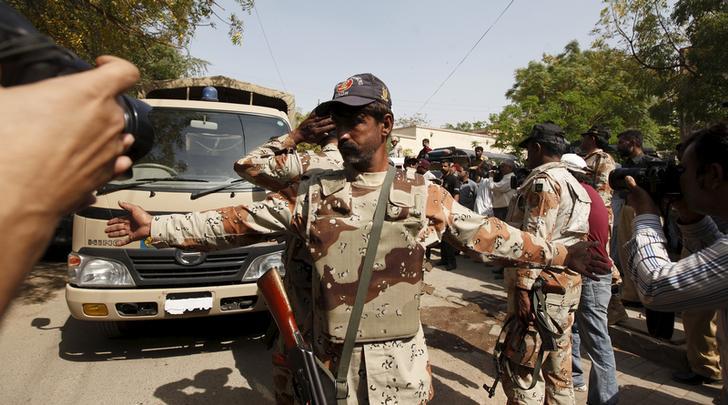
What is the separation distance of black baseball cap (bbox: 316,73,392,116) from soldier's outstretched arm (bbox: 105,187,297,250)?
1.59 feet

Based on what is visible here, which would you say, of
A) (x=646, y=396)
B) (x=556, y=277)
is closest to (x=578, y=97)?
(x=646, y=396)

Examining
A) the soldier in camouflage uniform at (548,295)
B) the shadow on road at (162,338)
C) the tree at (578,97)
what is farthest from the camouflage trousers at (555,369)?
the tree at (578,97)

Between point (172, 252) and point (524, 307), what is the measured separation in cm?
254

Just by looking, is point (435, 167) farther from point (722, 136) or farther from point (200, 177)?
point (722, 136)

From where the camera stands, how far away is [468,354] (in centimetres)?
386

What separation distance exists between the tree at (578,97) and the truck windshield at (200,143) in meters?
12.1

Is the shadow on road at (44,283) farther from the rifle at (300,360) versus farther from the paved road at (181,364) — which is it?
the rifle at (300,360)

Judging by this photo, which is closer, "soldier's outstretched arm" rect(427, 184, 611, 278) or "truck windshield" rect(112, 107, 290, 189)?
"soldier's outstretched arm" rect(427, 184, 611, 278)

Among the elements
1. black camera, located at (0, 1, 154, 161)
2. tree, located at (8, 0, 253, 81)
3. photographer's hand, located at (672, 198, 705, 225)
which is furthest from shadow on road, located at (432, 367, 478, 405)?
tree, located at (8, 0, 253, 81)

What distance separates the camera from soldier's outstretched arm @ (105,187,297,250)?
165 centimetres

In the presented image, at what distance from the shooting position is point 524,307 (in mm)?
2494

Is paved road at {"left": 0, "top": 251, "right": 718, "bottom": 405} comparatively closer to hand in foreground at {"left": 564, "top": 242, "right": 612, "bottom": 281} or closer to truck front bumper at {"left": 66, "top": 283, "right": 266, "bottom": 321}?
truck front bumper at {"left": 66, "top": 283, "right": 266, "bottom": 321}

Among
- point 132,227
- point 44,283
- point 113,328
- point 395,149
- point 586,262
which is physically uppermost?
point 395,149

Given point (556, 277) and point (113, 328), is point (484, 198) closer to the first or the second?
point (556, 277)
